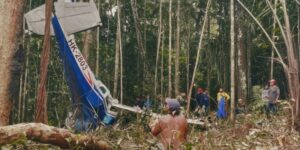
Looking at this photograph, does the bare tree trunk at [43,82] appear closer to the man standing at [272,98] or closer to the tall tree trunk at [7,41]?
the tall tree trunk at [7,41]

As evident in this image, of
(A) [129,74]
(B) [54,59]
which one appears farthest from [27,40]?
(A) [129,74]

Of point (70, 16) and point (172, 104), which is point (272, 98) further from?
point (172, 104)

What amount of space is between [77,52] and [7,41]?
16.6ft

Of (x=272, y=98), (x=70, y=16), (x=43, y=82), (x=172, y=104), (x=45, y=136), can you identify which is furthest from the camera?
(x=272, y=98)

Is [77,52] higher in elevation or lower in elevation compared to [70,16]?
lower

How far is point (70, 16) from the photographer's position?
35.0 feet

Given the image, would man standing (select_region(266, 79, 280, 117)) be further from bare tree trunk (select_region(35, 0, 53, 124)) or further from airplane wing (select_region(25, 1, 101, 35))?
bare tree trunk (select_region(35, 0, 53, 124))

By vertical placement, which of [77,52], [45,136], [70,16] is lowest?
[45,136]

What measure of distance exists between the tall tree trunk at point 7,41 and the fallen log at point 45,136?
1001 mm

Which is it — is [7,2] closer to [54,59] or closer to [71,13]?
[71,13]

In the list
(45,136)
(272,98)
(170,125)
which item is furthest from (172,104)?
(272,98)

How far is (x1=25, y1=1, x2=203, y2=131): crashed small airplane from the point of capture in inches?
410

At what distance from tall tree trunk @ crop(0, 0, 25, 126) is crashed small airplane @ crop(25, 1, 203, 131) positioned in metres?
4.26

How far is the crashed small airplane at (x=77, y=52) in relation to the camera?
10.4 meters
